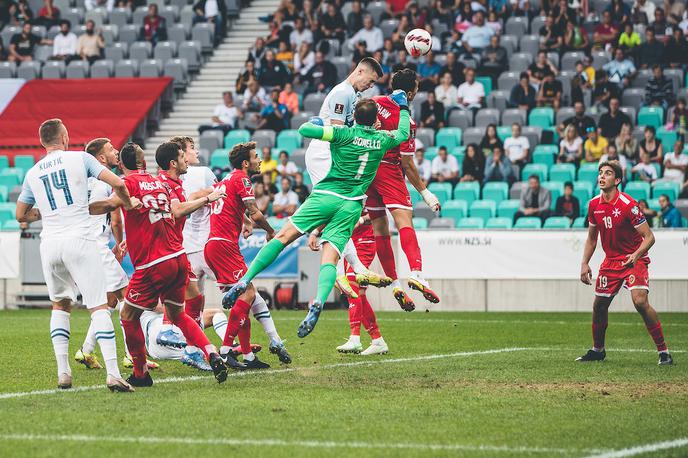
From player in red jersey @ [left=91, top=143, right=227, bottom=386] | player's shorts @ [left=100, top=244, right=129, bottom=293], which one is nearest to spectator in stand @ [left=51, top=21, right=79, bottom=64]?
player's shorts @ [left=100, top=244, right=129, bottom=293]

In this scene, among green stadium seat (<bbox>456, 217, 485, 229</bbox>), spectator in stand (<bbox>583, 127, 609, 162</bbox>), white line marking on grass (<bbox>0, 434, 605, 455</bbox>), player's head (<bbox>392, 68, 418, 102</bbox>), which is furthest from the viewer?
spectator in stand (<bbox>583, 127, 609, 162</bbox>)

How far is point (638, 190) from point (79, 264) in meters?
15.7

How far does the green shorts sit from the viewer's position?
38.6ft

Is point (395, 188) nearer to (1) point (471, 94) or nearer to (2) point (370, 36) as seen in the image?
(1) point (471, 94)

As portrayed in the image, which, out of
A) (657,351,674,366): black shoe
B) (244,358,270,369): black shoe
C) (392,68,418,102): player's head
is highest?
Answer: (392,68,418,102): player's head

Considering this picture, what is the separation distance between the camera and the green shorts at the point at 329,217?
38.6ft

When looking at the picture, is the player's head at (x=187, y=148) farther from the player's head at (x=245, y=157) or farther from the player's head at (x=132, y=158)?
the player's head at (x=132, y=158)

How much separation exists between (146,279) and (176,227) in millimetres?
665

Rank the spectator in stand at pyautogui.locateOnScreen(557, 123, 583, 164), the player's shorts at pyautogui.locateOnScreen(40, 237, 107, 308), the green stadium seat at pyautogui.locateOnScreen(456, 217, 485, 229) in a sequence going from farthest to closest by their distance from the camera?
the spectator in stand at pyautogui.locateOnScreen(557, 123, 583, 164)
the green stadium seat at pyautogui.locateOnScreen(456, 217, 485, 229)
the player's shorts at pyautogui.locateOnScreen(40, 237, 107, 308)

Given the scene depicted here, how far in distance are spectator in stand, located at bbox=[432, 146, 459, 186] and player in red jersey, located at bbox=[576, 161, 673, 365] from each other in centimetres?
1191

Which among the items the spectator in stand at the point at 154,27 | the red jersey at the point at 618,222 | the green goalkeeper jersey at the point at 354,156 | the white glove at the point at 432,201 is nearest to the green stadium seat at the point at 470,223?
the red jersey at the point at 618,222

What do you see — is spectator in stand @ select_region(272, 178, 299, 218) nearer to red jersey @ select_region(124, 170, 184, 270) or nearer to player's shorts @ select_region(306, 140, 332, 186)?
player's shorts @ select_region(306, 140, 332, 186)

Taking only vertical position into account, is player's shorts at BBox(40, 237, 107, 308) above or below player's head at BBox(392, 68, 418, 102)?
below

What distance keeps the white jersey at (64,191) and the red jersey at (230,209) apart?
8.19 feet
